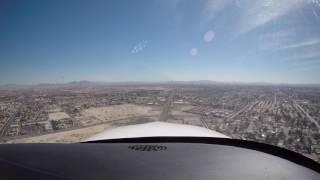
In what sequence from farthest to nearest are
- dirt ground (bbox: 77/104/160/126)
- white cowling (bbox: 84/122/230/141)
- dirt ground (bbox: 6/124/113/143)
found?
dirt ground (bbox: 77/104/160/126) < dirt ground (bbox: 6/124/113/143) < white cowling (bbox: 84/122/230/141)

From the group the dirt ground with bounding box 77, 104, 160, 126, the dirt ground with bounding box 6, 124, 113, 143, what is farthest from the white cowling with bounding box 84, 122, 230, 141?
the dirt ground with bounding box 77, 104, 160, 126

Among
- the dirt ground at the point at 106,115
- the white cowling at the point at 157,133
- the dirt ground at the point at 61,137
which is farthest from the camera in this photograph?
the dirt ground at the point at 106,115

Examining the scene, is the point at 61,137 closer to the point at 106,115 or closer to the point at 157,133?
the point at 106,115

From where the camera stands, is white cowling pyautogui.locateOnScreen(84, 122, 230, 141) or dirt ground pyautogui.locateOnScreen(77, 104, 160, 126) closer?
white cowling pyautogui.locateOnScreen(84, 122, 230, 141)

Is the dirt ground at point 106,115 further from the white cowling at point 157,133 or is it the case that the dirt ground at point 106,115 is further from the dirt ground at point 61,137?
the white cowling at point 157,133

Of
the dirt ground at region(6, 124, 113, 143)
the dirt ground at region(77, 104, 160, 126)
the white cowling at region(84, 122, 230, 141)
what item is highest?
the white cowling at region(84, 122, 230, 141)

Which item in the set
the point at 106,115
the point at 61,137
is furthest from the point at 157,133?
the point at 106,115

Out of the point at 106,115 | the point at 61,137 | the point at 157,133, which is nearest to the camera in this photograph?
the point at 157,133

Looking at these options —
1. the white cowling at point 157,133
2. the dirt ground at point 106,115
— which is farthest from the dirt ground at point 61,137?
the white cowling at point 157,133

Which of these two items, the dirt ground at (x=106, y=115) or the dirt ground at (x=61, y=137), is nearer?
the dirt ground at (x=61, y=137)

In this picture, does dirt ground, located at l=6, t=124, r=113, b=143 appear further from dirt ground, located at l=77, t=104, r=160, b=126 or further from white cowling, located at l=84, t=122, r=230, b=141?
white cowling, located at l=84, t=122, r=230, b=141

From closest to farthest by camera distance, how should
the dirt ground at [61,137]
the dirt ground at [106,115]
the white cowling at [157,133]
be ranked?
the white cowling at [157,133] → the dirt ground at [61,137] → the dirt ground at [106,115]
